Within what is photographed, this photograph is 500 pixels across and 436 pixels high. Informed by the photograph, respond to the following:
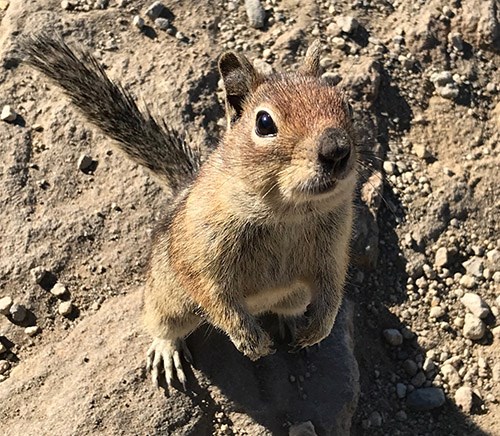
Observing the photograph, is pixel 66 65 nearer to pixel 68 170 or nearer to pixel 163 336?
pixel 68 170

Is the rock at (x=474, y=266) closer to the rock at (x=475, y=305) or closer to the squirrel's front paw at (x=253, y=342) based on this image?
the rock at (x=475, y=305)

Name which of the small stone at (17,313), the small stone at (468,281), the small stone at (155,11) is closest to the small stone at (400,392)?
the small stone at (468,281)

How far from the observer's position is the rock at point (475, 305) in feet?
17.6

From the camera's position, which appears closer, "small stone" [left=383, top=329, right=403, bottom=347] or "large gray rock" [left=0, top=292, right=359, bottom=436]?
"large gray rock" [left=0, top=292, right=359, bottom=436]

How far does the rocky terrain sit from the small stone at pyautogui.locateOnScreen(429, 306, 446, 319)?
1cm

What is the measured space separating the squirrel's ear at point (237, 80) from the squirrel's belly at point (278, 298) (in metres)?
0.97

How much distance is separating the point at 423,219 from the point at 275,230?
206 centimetres

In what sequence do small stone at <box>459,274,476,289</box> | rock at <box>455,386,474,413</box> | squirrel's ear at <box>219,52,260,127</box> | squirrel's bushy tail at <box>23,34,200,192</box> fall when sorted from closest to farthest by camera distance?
squirrel's ear at <box>219,52,260,127</box>, squirrel's bushy tail at <box>23,34,200,192</box>, rock at <box>455,386,474,413</box>, small stone at <box>459,274,476,289</box>

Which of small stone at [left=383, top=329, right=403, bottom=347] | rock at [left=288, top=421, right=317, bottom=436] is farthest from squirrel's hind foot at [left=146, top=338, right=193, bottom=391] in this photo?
small stone at [left=383, top=329, right=403, bottom=347]

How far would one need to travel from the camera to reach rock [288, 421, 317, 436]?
462cm

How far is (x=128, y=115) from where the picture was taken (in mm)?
4812

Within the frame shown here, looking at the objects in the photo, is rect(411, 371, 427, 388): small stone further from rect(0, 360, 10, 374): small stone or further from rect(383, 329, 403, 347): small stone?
rect(0, 360, 10, 374): small stone

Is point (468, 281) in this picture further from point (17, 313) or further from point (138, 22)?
point (138, 22)

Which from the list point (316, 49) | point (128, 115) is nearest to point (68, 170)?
point (128, 115)
